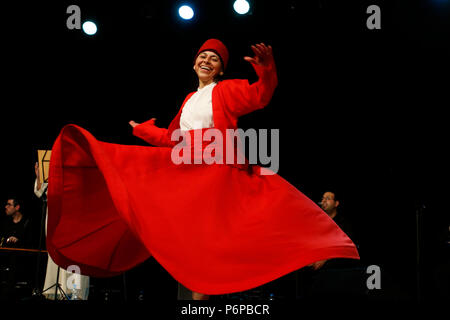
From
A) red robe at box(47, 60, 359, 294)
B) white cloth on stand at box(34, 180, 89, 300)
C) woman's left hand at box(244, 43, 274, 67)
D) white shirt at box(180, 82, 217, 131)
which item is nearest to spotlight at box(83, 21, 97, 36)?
white cloth on stand at box(34, 180, 89, 300)

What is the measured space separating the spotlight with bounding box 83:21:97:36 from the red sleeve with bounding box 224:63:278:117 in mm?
2795

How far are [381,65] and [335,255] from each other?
333 centimetres

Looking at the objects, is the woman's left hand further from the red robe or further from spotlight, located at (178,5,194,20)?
spotlight, located at (178,5,194,20)

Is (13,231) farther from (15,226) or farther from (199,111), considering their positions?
(199,111)

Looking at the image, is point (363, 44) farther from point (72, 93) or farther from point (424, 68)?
point (72, 93)

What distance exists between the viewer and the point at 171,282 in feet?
19.0

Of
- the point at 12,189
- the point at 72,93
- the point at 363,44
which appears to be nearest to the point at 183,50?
the point at 72,93

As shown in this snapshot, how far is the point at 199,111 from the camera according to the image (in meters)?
2.52

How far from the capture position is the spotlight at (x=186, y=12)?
15.2ft

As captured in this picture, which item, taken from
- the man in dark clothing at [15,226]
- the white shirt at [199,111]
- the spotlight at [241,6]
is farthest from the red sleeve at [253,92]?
the man in dark clothing at [15,226]

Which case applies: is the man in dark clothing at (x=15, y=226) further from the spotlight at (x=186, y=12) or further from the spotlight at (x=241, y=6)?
the spotlight at (x=241, y=6)

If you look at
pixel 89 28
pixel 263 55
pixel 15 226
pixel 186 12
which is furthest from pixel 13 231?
pixel 263 55

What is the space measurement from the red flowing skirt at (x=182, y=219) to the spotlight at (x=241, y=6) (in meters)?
2.55

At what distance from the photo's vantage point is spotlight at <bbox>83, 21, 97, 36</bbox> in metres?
4.74
